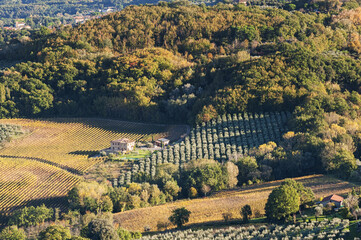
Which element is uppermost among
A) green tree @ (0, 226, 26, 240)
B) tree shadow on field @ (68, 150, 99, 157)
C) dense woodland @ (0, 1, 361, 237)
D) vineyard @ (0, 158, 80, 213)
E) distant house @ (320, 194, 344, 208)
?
dense woodland @ (0, 1, 361, 237)

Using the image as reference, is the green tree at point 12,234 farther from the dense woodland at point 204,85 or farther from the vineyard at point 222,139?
the vineyard at point 222,139

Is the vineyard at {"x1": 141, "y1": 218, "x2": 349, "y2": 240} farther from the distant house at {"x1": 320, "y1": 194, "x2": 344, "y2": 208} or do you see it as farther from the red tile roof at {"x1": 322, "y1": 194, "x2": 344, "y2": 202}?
the red tile roof at {"x1": 322, "y1": 194, "x2": 344, "y2": 202}

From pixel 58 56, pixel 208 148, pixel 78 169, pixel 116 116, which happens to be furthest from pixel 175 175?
pixel 58 56

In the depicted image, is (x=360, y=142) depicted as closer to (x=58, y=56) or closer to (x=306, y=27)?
(x=306, y=27)

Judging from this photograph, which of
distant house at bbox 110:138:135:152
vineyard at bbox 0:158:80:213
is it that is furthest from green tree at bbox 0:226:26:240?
distant house at bbox 110:138:135:152

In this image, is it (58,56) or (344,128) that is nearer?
(344,128)

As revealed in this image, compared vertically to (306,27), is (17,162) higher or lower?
lower

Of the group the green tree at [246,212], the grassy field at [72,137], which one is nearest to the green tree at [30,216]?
the grassy field at [72,137]
